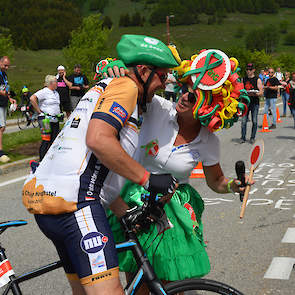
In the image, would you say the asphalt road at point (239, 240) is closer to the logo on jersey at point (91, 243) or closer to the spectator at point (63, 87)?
the logo on jersey at point (91, 243)

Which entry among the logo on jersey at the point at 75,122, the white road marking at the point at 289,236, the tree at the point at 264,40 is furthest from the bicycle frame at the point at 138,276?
the tree at the point at 264,40

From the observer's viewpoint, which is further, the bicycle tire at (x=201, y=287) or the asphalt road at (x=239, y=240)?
the asphalt road at (x=239, y=240)

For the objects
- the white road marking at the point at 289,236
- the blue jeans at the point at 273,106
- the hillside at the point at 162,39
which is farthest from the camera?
the hillside at the point at 162,39

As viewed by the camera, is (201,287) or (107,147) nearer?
(107,147)

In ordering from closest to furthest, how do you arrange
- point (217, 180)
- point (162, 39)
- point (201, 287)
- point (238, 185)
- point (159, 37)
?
1. point (201, 287)
2. point (238, 185)
3. point (217, 180)
4. point (162, 39)
5. point (159, 37)

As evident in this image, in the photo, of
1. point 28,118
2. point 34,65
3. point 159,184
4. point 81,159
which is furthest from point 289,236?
point 34,65

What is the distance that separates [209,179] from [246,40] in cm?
17215

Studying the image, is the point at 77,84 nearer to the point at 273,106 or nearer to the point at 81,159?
the point at 273,106

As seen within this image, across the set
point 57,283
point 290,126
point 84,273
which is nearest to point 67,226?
point 84,273

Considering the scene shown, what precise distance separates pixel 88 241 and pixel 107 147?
1.55 ft

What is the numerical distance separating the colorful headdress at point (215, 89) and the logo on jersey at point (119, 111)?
717mm

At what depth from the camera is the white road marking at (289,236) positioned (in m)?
5.28

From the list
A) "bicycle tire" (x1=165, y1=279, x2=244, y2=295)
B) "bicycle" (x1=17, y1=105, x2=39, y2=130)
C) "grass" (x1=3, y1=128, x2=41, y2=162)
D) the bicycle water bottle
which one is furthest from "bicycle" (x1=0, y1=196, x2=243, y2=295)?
"bicycle" (x1=17, y1=105, x2=39, y2=130)

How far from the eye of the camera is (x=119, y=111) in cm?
221
